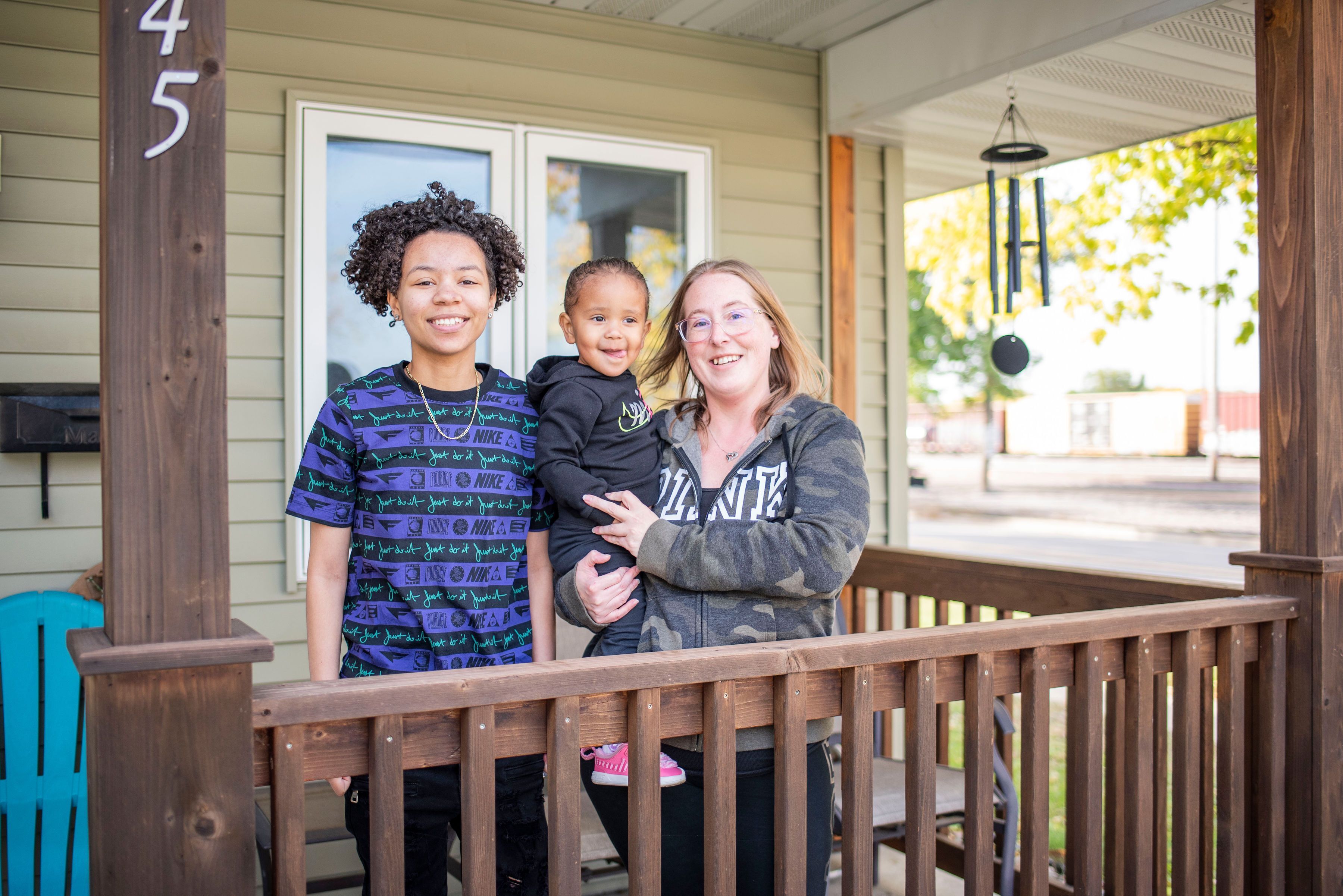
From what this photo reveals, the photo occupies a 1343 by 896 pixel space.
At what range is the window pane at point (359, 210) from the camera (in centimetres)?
332

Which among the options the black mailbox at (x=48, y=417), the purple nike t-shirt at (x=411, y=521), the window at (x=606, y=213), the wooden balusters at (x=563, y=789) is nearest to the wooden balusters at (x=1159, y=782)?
the wooden balusters at (x=563, y=789)

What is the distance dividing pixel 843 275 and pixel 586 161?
1191 millimetres

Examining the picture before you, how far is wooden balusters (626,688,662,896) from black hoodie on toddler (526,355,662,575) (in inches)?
11.6

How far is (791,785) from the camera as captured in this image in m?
1.68

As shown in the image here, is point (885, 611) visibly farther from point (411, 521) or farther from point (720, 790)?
point (411, 521)

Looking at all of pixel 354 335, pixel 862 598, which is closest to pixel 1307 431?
pixel 862 598

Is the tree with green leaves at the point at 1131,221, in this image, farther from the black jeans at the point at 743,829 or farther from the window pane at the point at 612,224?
the black jeans at the point at 743,829

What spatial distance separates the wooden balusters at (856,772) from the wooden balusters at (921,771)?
10cm

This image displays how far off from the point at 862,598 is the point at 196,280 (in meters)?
3.00

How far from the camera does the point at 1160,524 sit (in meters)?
17.3

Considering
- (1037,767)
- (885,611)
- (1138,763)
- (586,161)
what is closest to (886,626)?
(885,611)

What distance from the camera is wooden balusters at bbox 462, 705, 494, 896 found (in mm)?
1505

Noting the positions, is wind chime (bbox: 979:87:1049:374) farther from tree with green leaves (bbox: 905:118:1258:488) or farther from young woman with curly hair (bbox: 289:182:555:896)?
young woman with curly hair (bbox: 289:182:555:896)

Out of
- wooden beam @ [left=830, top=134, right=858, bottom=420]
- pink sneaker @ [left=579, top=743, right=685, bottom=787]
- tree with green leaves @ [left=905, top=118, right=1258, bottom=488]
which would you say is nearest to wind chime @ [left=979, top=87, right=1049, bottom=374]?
tree with green leaves @ [left=905, top=118, right=1258, bottom=488]
